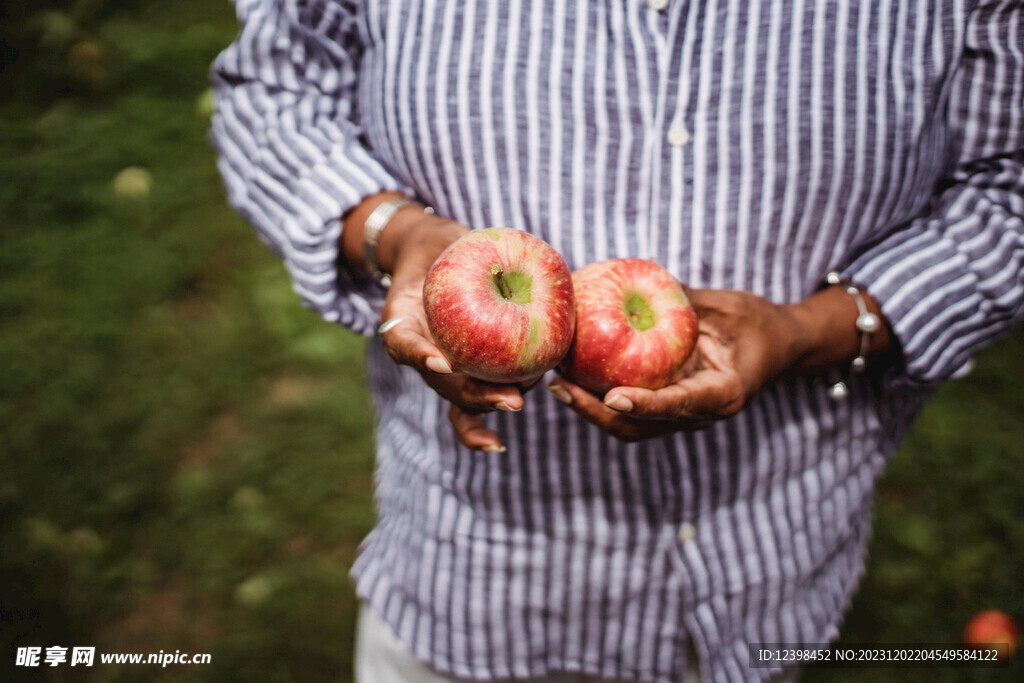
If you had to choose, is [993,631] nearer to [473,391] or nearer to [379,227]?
[473,391]

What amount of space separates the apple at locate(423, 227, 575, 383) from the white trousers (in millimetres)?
722

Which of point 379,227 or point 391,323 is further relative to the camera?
point 379,227

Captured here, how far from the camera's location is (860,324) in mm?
1335

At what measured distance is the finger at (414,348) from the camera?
1.06 meters

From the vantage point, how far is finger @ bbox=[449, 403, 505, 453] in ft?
3.73

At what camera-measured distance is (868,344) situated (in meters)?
1.36

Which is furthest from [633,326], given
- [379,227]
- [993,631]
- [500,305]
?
[993,631]

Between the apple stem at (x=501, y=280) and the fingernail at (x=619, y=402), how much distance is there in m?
0.23

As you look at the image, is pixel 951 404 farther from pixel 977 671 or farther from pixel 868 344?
pixel 868 344

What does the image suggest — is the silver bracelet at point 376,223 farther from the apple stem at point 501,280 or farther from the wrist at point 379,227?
the apple stem at point 501,280

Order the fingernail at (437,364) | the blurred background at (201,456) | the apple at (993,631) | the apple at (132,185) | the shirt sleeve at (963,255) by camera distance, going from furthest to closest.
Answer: the apple at (132,185) → the blurred background at (201,456) → the apple at (993,631) → the shirt sleeve at (963,255) → the fingernail at (437,364)

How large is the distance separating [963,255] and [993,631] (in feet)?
5.76

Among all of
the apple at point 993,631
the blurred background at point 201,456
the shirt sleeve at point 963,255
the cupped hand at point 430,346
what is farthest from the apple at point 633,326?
the apple at point 993,631

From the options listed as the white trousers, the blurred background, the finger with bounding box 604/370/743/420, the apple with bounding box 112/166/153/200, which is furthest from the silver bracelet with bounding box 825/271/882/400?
the apple with bounding box 112/166/153/200
